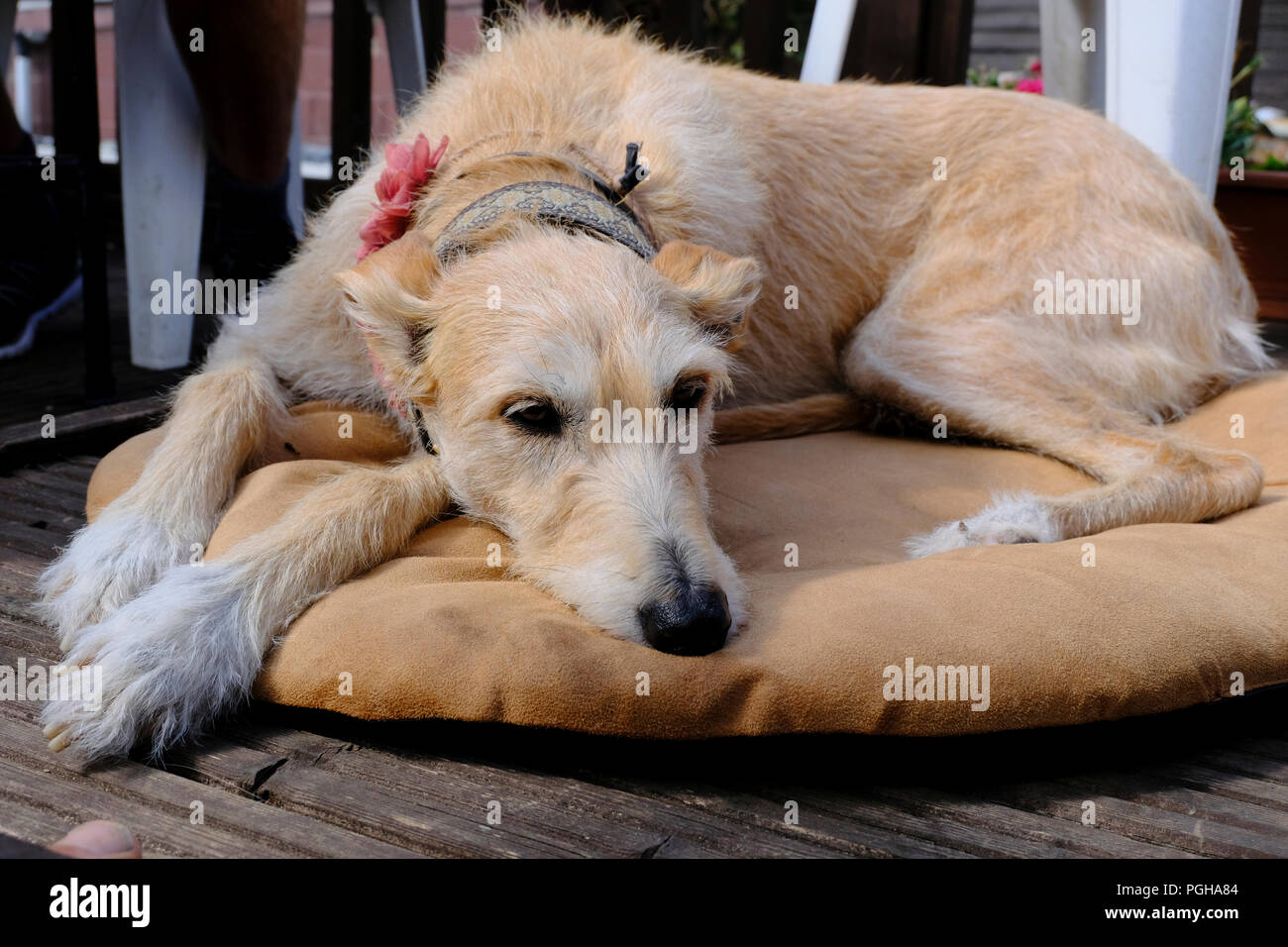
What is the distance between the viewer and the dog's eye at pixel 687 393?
2385 millimetres

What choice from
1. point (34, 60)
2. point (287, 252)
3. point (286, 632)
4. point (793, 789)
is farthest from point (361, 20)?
point (34, 60)

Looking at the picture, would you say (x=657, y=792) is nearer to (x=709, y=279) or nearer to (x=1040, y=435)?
(x=709, y=279)

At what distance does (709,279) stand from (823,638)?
3.06 ft

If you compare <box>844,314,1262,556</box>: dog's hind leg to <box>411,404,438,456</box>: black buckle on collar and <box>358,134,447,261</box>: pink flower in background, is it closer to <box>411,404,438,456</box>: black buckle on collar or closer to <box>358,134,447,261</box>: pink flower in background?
<box>411,404,438,456</box>: black buckle on collar

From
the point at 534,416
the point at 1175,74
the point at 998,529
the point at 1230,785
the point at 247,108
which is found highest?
the point at 1175,74

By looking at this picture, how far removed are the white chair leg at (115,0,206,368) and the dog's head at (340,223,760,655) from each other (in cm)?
241

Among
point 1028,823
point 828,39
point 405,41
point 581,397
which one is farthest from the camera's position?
point 405,41

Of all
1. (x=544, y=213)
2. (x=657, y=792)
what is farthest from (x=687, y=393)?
(x=657, y=792)

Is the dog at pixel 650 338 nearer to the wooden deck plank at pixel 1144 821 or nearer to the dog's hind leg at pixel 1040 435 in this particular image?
the dog's hind leg at pixel 1040 435

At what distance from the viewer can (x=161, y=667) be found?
1.96m

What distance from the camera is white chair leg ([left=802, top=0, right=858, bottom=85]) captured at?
492 centimetres

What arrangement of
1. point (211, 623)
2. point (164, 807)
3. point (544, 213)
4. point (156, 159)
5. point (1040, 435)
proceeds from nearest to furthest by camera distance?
point (164, 807) < point (211, 623) < point (544, 213) < point (1040, 435) < point (156, 159)
